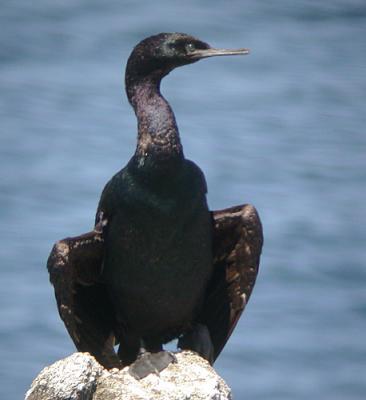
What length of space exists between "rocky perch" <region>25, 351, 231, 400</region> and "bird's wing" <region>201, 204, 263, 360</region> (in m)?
1.29

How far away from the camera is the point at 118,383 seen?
1060 cm

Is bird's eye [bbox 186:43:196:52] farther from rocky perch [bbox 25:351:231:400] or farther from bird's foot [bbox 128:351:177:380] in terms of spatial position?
rocky perch [bbox 25:351:231:400]

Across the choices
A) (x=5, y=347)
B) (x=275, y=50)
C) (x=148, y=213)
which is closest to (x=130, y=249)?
(x=148, y=213)

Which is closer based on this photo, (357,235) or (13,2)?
(357,235)

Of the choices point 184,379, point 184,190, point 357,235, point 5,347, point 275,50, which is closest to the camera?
point 184,379

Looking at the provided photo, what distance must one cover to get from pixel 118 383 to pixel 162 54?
94.8 inches

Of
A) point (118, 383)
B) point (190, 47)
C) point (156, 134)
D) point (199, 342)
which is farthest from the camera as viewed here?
point (190, 47)

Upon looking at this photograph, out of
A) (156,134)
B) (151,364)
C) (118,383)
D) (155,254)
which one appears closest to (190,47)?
(156,134)

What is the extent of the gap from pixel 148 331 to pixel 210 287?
49cm

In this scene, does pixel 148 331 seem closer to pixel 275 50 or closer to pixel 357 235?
pixel 357 235

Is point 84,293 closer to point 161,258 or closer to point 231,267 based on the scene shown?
point 161,258

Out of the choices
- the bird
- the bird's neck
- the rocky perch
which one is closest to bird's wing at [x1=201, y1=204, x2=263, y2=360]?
the bird

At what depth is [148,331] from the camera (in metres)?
12.3

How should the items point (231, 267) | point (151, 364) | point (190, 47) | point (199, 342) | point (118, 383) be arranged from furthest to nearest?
Answer: point (231, 267) → point (190, 47) → point (199, 342) → point (151, 364) → point (118, 383)
